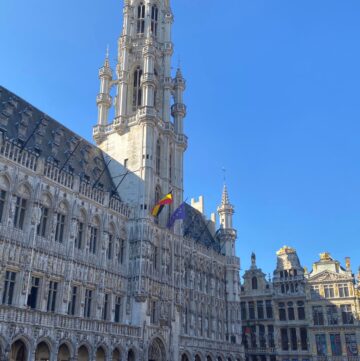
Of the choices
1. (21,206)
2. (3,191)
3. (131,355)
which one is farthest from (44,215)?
(131,355)

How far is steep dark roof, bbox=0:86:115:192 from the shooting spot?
40.8 meters

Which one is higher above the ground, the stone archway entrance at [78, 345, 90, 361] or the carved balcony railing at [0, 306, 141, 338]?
the carved balcony railing at [0, 306, 141, 338]

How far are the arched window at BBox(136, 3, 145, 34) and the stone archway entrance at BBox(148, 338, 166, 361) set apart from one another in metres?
39.1

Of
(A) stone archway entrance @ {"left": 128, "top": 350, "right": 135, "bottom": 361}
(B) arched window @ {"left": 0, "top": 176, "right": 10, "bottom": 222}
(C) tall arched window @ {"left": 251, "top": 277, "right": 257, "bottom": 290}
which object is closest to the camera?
(B) arched window @ {"left": 0, "top": 176, "right": 10, "bottom": 222}

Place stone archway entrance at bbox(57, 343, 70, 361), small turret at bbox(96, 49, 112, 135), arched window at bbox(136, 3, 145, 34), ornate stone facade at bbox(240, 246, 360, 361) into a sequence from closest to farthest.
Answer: stone archway entrance at bbox(57, 343, 70, 361) < small turret at bbox(96, 49, 112, 135) < arched window at bbox(136, 3, 145, 34) < ornate stone facade at bbox(240, 246, 360, 361)

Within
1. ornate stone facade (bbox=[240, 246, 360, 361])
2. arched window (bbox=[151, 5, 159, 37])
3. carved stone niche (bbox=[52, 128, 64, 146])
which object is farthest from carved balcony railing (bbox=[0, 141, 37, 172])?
ornate stone facade (bbox=[240, 246, 360, 361])

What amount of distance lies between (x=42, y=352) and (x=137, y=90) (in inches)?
1323

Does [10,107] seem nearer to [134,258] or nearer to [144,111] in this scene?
[144,111]

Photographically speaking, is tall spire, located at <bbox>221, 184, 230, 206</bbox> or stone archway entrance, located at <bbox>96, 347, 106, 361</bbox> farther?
tall spire, located at <bbox>221, 184, 230, 206</bbox>

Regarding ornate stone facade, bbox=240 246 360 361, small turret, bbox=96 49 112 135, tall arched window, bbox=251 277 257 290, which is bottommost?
ornate stone facade, bbox=240 246 360 361

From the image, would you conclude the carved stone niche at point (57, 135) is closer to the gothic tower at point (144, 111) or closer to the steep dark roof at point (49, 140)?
the steep dark roof at point (49, 140)

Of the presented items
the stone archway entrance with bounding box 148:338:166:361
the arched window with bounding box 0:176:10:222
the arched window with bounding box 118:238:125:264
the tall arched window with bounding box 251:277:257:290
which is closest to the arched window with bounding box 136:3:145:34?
the arched window with bounding box 118:238:125:264

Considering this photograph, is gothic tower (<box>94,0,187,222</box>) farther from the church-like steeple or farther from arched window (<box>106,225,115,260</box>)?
the church-like steeple

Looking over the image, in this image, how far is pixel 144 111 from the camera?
51.5 metres
